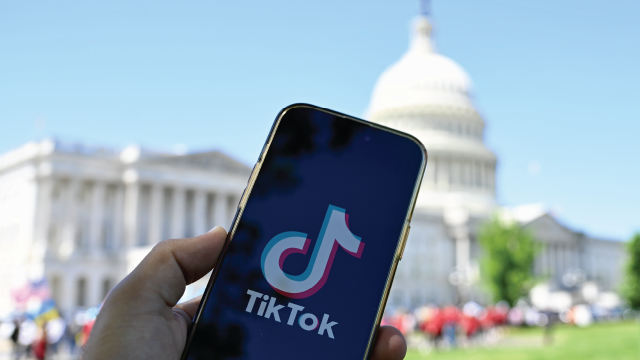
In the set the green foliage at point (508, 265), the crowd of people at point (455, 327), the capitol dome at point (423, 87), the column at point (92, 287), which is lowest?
the column at point (92, 287)

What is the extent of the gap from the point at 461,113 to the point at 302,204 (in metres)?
107

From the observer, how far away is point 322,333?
10.3 ft

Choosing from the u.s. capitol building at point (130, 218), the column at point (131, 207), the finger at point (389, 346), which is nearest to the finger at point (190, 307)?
the finger at point (389, 346)

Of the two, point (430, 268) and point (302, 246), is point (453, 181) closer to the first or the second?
point (430, 268)

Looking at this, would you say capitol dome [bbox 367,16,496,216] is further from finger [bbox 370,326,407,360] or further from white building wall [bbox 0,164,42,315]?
finger [bbox 370,326,407,360]

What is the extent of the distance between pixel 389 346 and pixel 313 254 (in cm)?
58

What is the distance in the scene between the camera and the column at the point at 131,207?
63656mm

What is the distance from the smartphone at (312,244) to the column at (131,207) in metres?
62.7

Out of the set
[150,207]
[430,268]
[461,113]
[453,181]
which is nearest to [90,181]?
[150,207]

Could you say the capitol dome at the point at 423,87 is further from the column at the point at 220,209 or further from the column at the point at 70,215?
the column at the point at 70,215

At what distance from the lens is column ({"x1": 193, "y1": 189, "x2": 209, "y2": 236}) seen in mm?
68688

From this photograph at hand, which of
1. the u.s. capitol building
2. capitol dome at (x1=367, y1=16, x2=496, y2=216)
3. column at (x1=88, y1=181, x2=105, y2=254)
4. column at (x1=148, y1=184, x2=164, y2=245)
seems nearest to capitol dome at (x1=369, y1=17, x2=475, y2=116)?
capitol dome at (x1=367, y1=16, x2=496, y2=216)

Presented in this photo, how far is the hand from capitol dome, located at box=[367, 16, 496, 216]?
9092 cm

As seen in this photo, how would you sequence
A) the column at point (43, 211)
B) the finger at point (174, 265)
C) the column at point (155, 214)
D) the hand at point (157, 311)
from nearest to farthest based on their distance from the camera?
1. the hand at point (157, 311)
2. the finger at point (174, 265)
3. the column at point (43, 211)
4. the column at point (155, 214)
